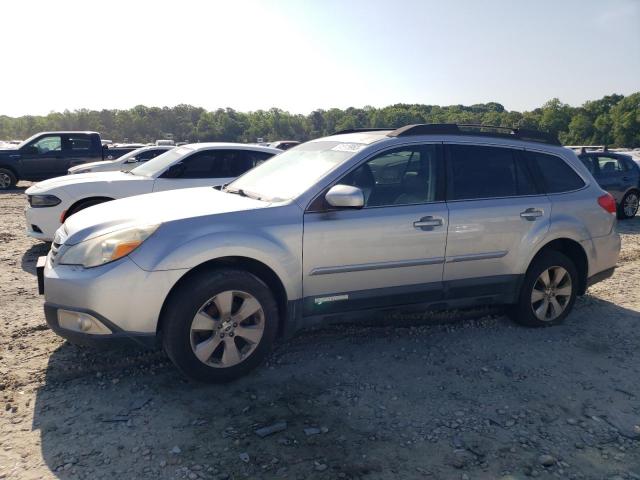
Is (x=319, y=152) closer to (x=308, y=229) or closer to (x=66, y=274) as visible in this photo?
(x=308, y=229)

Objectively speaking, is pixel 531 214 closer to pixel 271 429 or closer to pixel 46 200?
pixel 271 429

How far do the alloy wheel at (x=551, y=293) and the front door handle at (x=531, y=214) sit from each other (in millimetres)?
508

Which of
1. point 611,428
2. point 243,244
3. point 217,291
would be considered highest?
point 243,244

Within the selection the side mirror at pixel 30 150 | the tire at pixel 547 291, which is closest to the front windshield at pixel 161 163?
the tire at pixel 547 291

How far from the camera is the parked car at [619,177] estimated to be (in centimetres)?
1188

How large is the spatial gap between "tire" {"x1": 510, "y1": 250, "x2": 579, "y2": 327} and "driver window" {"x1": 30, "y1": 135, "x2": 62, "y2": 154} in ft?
48.8

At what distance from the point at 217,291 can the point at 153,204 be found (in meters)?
1.03

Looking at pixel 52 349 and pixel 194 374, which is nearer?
pixel 194 374

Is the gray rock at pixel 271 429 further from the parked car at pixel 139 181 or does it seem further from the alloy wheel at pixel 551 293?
the parked car at pixel 139 181

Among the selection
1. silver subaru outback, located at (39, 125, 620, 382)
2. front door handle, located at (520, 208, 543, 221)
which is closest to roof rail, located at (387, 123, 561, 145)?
silver subaru outback, located at (39, 125, 620, 382)

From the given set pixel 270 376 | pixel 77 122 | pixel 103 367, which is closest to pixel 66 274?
pixel 103 367

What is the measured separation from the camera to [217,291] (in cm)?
337

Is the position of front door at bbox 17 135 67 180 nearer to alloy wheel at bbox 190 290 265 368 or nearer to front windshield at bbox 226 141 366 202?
front windshield at bbox 226 141 366 202

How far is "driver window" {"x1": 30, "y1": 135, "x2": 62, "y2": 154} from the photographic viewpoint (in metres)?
15.4
